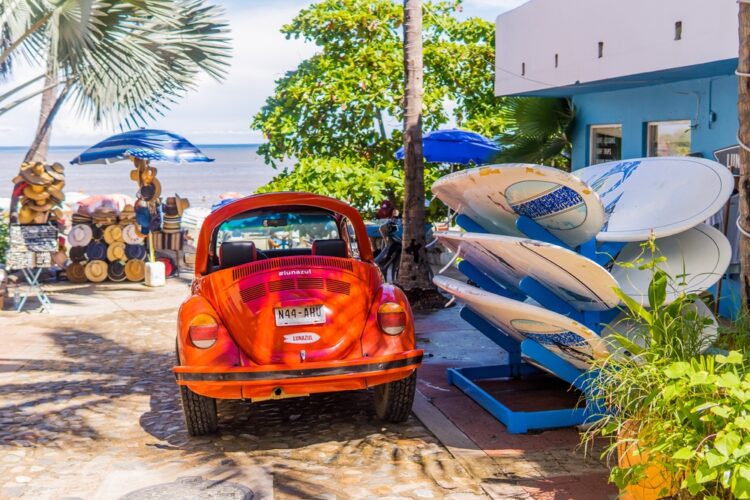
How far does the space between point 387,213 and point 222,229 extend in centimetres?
739

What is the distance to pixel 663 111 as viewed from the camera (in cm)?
1187

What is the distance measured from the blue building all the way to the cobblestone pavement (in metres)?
5.17

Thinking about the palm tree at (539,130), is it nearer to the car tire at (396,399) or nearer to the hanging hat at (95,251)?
the hanging hat at (95,251)

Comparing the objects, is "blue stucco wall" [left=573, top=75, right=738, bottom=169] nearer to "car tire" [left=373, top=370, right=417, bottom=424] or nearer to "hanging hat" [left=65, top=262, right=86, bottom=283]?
"car tire" [left=373, top=370, right=417, bottom=424]

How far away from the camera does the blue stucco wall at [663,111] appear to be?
10.4 m

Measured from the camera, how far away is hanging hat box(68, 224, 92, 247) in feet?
Result: 50.2

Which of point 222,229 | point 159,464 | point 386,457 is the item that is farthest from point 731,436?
point 222,229

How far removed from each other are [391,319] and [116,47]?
8.95 meters

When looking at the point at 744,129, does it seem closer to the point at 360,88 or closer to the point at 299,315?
the point at 299,315

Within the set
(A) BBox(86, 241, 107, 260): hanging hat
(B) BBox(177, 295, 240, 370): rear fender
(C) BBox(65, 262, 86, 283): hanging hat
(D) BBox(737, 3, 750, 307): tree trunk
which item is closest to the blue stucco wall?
(D) BBox(737, 3, 750, 307): tree trunk

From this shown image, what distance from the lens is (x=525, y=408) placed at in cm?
695

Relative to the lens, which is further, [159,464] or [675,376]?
[159,464]

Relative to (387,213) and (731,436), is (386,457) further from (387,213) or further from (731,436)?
(387,213)

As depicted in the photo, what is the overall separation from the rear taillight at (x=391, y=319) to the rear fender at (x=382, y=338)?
0.03m
